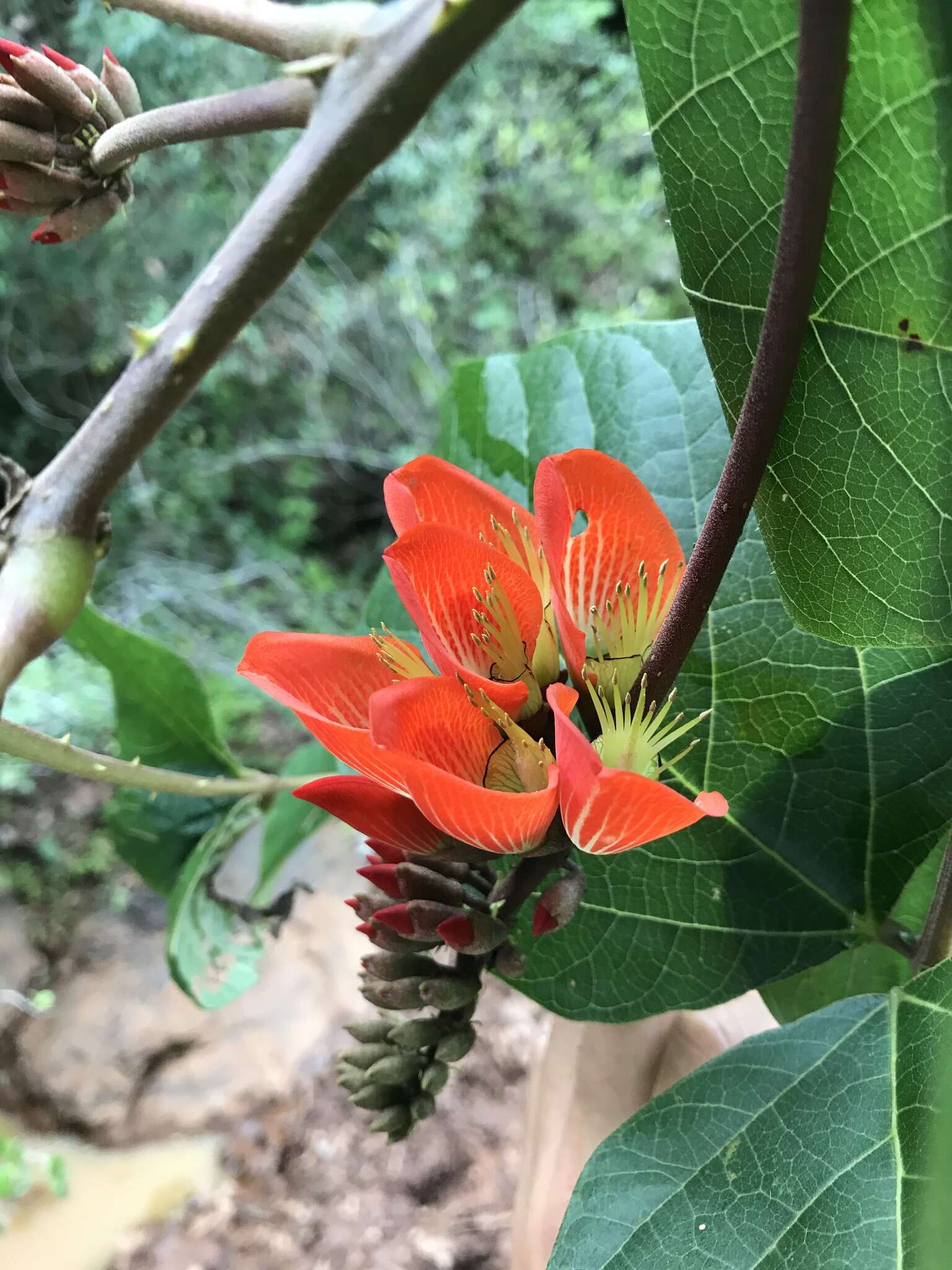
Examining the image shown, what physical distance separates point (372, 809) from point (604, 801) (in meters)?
0.08

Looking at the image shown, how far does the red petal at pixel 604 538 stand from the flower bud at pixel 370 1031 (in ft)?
0.57

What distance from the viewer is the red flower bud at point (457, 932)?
0.90 ft

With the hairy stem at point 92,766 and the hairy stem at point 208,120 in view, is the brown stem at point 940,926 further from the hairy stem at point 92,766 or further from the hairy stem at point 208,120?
the hairy stem at point 208,120

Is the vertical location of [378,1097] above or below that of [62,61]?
below

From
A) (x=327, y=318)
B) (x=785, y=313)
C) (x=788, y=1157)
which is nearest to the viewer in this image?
(x=785, y=313)

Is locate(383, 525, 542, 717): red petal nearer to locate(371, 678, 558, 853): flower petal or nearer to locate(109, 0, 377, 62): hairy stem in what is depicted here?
locate(371, 678, 558, 853): flower petal

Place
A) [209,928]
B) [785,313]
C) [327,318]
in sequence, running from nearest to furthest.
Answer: [785,313]
[209,928]
[327,318]

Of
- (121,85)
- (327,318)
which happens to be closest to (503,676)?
(121,85)

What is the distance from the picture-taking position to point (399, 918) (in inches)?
10.8

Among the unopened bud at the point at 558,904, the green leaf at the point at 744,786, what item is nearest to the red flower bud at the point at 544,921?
the unopened bud at the point at 558,904

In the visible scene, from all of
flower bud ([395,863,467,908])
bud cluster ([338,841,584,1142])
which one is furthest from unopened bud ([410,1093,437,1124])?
flower bud ([395,863,467,908])

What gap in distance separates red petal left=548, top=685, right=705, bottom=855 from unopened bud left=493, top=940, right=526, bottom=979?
10cm

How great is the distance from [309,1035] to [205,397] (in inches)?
43.8

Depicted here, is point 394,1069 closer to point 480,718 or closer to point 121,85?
point 480,718
